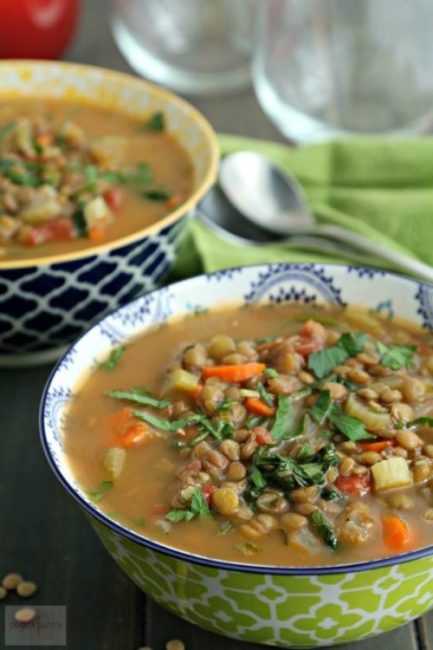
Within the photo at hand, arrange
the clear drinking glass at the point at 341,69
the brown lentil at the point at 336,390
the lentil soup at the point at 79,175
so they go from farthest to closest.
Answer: the clear drinking glass at the point at 341,69, the lentil soup at the point at 79,175, the brown lentil at the point at 336,390

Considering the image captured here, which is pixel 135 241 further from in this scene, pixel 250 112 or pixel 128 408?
pixel 250 112

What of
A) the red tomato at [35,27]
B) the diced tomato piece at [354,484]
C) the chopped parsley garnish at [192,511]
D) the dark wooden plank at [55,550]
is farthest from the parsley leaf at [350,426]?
the red tomato at [35,27]

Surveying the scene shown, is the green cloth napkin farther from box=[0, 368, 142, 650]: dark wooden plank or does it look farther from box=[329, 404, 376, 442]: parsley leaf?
box=[329, 404, 376, 442]: parsley leaf

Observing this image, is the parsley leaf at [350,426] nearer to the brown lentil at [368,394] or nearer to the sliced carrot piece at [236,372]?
the brown lentil at [368,394]

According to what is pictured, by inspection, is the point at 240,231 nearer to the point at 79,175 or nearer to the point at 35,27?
the point at 79,175

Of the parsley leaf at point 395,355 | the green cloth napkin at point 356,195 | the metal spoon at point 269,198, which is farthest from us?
the metal spoon at point 269,198

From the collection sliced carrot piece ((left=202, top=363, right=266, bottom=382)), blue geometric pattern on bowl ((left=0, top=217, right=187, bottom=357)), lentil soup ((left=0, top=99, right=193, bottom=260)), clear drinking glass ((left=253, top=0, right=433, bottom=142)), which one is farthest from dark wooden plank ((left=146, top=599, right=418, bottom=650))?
clear drinking glass ((left=253, top=0, right=433, bottom=142))

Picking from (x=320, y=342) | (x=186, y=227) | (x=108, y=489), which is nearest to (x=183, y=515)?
(x=108, y=489)
